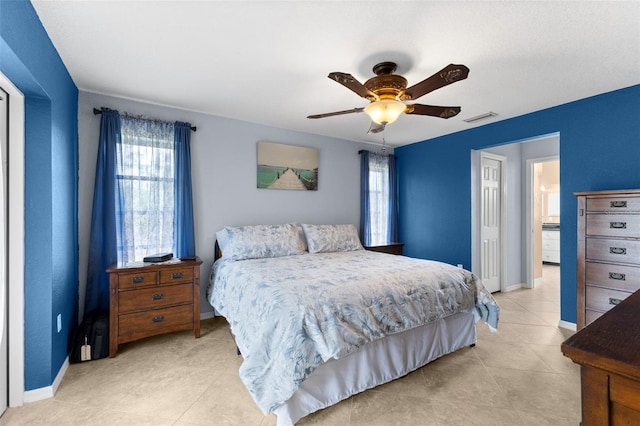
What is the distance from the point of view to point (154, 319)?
267 cm

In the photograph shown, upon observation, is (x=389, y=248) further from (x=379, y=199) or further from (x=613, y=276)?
(x=613, y=276)

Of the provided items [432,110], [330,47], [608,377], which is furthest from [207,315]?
[608,377]

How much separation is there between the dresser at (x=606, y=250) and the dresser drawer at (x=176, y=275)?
374 cm

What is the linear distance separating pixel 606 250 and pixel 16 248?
14.9 ft

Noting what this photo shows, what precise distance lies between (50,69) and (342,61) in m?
2.05

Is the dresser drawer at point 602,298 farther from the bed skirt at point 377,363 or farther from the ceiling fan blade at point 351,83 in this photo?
the ceiling fan blade at point 351,83

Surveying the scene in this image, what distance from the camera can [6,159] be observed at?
1.81 m

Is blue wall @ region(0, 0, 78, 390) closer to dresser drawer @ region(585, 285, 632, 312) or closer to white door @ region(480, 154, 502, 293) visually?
dresser drawer @ region(585, 285, 632, 312)

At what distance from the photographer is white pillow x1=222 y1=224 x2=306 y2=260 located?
10.4 ft

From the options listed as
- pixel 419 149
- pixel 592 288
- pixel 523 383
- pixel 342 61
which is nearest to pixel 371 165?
pixel 419 149

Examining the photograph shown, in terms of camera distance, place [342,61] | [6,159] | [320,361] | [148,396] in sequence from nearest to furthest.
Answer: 1. [320,361]
2. [6,159]
3. [148,396]
4. [342,61]

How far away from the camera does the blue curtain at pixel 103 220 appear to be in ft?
9.17

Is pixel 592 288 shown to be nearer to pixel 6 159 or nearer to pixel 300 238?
pixel 300 238

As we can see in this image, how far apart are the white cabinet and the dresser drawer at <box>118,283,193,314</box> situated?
7667mm
